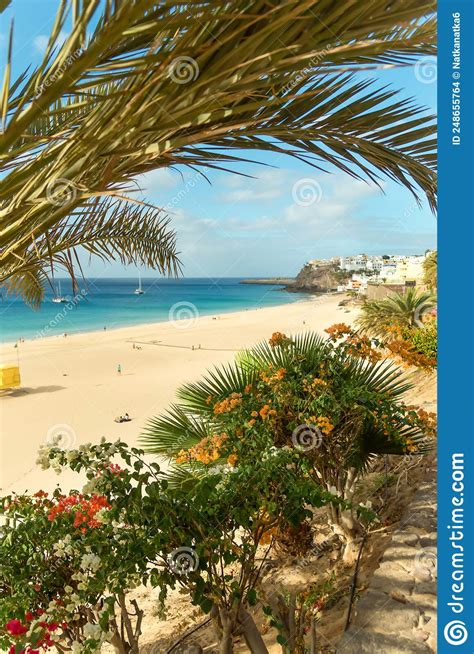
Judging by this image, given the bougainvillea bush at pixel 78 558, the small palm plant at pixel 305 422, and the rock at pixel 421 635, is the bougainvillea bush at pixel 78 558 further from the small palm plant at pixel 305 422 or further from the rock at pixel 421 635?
the rock at pixel 421 635

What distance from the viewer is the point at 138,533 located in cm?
143

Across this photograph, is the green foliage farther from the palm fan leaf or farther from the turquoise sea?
the turquoise sea

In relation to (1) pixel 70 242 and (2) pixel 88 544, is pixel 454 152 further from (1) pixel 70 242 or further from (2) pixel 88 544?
(1) pixel 70 242

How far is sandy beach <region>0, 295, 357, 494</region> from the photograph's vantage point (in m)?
7.05

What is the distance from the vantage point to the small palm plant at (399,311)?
309 inches

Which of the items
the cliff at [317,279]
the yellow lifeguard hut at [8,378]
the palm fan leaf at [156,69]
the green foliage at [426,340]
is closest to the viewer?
the palm fan leaf at [156,69]

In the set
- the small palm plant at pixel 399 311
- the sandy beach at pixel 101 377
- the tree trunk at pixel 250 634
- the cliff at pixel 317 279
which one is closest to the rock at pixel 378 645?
the tree trunk at pixel 250 634

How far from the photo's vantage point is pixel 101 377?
46.1 feet

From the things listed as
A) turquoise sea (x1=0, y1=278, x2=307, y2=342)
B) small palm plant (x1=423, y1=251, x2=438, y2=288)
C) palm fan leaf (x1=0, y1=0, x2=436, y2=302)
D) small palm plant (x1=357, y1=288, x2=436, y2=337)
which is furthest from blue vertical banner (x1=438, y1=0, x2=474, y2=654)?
turquoise sea (x1=0, y1=278, x2=307, y2=342)

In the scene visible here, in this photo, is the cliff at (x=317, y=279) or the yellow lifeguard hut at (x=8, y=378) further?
Answer: the cliff at (x=317, y=279)

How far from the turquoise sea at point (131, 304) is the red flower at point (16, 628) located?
19.0 meters

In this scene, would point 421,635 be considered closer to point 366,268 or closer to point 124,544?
point 124,544

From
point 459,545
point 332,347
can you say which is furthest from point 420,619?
point 332,347

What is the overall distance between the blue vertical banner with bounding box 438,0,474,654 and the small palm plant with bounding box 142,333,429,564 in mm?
712
